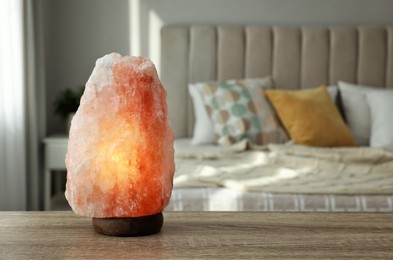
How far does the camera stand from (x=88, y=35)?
181 inches

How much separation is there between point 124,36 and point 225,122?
105 cm

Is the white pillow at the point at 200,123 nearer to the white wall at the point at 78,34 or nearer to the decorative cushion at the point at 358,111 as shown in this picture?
the white wall at the point at 78,34

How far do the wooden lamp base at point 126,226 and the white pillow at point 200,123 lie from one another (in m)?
2.81

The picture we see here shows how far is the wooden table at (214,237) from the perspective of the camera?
1.12 m

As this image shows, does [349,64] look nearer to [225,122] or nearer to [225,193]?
[225,122]

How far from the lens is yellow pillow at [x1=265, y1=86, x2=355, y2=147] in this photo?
12.7 ft

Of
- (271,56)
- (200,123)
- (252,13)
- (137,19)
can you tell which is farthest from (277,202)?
(137,19)

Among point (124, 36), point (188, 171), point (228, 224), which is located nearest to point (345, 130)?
point (188, 171)

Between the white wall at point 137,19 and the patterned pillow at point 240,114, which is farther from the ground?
the white wall at point 137,19

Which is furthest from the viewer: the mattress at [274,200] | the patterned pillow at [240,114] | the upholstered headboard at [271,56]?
the upholstered headboard at [271,56]

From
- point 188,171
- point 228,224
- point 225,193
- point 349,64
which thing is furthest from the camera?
point 349,64

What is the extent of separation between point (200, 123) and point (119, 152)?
2.93m

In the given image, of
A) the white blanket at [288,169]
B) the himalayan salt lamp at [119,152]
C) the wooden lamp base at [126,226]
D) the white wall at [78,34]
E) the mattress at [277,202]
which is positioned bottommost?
the mattress at [277,202]

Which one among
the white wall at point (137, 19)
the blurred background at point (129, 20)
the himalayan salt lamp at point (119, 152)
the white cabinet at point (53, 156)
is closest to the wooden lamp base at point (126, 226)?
the himalayan salt lamp at point (119, 152)
